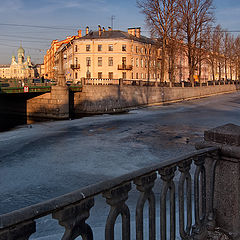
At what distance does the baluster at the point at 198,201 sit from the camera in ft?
11.6

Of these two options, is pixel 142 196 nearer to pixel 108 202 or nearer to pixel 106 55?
pixel 108 202

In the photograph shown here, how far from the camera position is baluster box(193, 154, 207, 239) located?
353 cm

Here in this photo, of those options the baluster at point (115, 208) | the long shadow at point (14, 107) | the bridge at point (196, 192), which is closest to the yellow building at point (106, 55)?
the long shadow at point (14, 107)

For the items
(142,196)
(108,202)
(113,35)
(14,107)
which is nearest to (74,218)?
(108,202)

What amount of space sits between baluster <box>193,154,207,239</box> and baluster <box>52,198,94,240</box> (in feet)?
6.06

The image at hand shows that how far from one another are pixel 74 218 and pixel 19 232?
421 millimetres

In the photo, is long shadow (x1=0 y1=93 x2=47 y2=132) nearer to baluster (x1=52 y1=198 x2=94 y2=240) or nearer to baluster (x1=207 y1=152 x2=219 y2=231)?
baluster (x1=207 y1=152 x2=219 y2=231)

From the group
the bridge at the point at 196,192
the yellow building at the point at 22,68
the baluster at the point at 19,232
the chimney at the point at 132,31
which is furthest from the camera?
the yellow building at the point at 22,68

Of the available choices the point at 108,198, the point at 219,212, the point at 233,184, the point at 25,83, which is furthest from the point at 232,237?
the point at 25,83

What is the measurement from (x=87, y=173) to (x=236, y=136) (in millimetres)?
6788

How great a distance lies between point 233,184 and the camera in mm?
3615

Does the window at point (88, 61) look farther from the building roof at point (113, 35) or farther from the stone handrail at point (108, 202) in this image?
the stone handrail at point (108, 202)

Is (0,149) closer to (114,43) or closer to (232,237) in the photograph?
(232,237)

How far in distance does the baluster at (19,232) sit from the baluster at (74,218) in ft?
0.69
